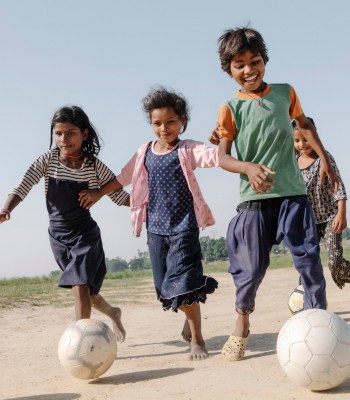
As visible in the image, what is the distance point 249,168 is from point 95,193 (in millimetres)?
1807

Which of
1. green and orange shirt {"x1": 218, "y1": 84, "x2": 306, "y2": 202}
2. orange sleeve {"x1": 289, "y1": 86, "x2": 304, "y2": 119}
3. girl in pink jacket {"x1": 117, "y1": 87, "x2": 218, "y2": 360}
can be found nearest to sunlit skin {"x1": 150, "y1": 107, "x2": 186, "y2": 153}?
girl in pink jacket {"x1": 117, "y1": 87, "x2": 218, "y2": 360}

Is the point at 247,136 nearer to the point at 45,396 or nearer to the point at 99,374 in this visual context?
the point at 99,374

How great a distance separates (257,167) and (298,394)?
4.69ft

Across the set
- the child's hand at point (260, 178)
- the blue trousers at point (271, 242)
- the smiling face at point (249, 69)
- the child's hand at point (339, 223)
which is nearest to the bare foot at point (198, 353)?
the blue trousers at point (271, 242)

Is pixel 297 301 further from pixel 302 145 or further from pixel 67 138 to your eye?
pixel 67 138

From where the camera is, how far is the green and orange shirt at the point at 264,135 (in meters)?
4.48

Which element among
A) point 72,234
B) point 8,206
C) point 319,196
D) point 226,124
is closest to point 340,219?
point 319,196

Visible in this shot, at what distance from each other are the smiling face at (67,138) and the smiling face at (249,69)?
65.4 inches

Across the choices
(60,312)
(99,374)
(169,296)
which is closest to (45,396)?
(99,374)

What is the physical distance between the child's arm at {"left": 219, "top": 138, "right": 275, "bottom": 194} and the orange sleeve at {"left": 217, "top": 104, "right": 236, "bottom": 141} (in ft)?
0.13

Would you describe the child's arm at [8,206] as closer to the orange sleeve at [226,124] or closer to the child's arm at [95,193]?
the child's arm at [95,193]

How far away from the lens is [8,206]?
5.44 meters

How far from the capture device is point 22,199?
553 centimetres

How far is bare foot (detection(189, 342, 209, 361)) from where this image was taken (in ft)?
15.4
